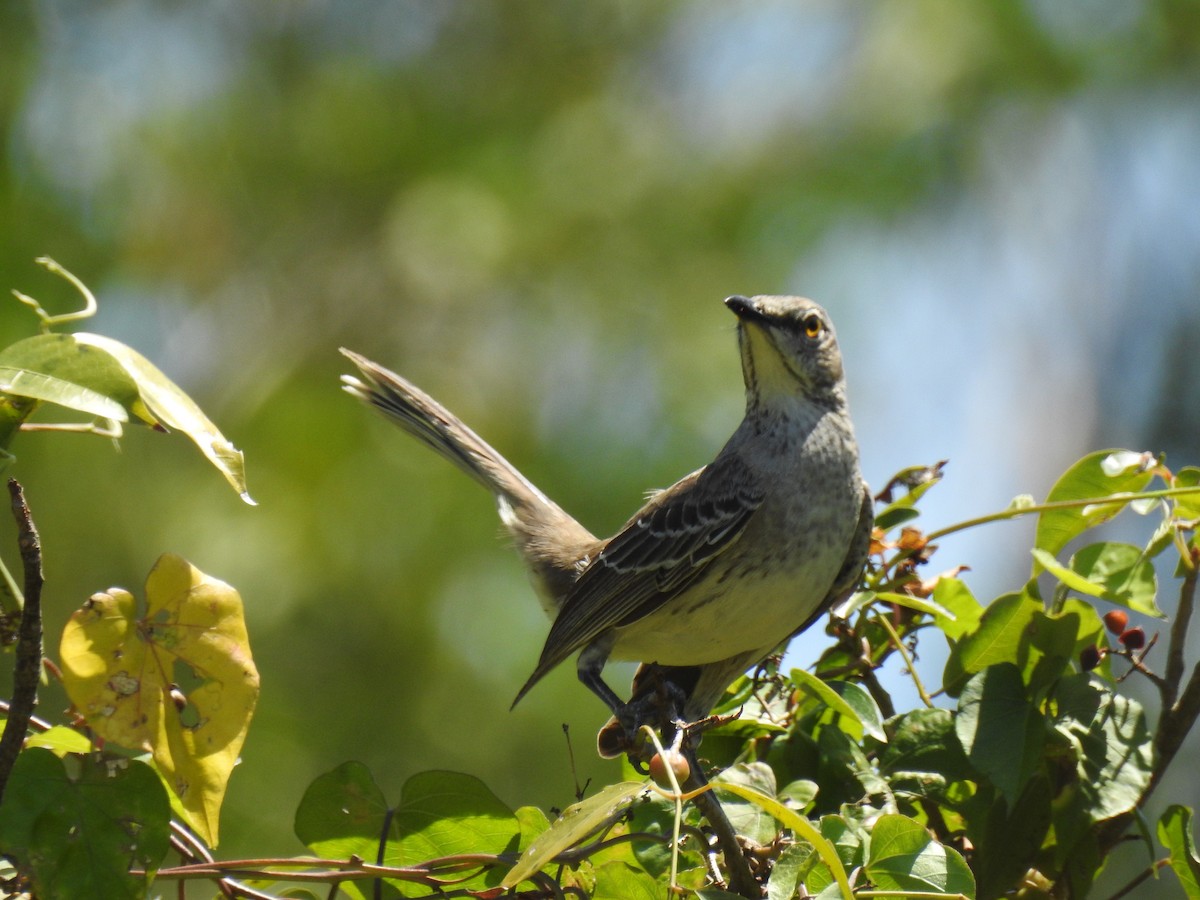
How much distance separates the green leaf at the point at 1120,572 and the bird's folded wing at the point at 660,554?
1316 millimetres

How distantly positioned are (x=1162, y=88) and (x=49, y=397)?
37.0 feet

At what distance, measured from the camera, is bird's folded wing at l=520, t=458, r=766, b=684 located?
12.8 ft

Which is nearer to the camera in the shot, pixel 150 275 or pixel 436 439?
pixel 436 439

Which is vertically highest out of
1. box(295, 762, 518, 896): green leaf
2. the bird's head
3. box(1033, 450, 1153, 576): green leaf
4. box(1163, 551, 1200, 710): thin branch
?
the bird's head

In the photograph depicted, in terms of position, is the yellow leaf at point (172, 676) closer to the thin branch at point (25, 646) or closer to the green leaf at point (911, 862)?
the thin branch at point (25, 646)

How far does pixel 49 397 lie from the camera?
188 centimetres

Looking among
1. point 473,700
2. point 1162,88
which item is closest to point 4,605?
point 473,700

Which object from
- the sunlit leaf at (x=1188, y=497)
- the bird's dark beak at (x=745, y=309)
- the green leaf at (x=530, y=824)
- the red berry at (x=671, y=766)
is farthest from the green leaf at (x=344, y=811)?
the bird's dark beak at (x=745, y=309)

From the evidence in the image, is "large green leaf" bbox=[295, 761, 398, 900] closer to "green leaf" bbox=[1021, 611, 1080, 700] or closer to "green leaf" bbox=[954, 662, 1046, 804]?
"green leaf" bbox=[954, 662, 1046, 804]

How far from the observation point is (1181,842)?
241cm

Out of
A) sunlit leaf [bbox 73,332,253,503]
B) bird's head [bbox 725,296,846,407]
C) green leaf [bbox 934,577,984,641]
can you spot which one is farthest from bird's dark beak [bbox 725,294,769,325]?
sunlit leaf [bbox 73,332,253,503]

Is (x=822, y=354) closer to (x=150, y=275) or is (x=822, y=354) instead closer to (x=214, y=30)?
(x=150, y=275)

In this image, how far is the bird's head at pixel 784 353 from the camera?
416 cm

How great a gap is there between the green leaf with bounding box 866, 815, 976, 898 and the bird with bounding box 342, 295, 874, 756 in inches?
55.3
